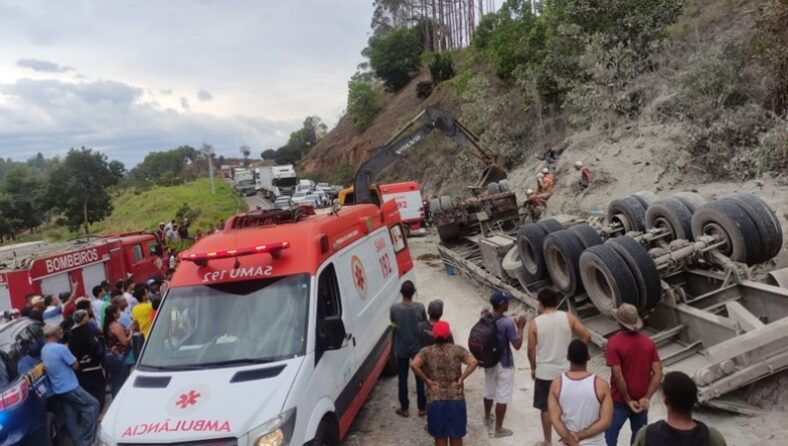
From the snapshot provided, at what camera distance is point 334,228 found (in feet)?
20.1

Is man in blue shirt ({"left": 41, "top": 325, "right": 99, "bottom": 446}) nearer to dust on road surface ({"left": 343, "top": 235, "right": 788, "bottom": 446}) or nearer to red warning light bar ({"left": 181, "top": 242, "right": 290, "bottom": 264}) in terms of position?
red warning light bar ({"left": 181, "top": 242, "right": 290, "bottom": 264})

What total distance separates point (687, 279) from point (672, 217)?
945 mm

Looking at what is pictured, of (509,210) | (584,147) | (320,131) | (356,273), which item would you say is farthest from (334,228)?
(320,131)

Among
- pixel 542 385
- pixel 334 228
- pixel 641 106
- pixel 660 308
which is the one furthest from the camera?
pixel 641 106

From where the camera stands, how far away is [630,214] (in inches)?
348

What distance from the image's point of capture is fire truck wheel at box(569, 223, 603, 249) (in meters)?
7.83

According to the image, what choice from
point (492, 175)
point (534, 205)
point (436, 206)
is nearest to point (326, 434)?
point (534, 205)

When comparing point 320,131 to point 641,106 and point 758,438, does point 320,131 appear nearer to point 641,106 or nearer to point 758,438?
point 641,106

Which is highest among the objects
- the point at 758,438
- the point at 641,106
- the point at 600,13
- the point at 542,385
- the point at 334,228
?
the point at 600,13

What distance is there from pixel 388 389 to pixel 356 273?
6.17 feet

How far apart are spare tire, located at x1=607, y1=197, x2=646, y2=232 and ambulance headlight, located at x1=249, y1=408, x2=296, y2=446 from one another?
6655mm

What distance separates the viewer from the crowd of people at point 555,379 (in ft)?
10.1

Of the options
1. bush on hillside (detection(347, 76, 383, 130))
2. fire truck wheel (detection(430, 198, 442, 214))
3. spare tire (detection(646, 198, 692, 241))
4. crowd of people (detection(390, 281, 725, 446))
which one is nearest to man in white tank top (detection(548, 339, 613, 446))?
crowd of people (detection(390, 281, 725, 446))

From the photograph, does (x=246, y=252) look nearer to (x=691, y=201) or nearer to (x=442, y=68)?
(x=691, y=201)
